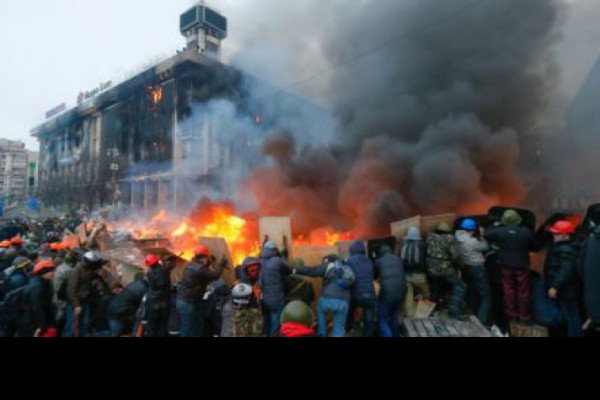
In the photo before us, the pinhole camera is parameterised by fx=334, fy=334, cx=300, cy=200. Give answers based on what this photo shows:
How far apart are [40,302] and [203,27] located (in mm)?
40386

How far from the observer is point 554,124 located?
13.2 metres

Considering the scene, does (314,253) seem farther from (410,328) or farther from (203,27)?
(203,27)

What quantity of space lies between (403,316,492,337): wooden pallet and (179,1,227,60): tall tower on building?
38757mm

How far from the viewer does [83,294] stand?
18.8 feet

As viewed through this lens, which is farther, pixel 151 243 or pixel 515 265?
pixel 151 243

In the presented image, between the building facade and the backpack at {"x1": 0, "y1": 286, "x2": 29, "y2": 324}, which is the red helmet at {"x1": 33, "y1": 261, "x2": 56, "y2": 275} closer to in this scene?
the backpack at {"x1": 0, "y1": 286, "x2": 29, "y2": 324}

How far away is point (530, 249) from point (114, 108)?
131ft

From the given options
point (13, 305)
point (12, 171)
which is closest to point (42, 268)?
point (13, 305)

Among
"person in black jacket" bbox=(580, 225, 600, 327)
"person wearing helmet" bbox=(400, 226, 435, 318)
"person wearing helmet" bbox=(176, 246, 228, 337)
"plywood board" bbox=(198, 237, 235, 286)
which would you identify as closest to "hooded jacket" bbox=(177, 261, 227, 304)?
"person wearing helmet" bbox=(176, 246, 228, 337)

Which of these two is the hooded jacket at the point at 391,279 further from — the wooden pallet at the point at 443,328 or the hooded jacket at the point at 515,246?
the hooded jacket at the point at 515,246

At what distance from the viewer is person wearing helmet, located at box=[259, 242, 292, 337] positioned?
17.6 ft

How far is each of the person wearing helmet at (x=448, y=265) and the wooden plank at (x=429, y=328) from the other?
1.46ft

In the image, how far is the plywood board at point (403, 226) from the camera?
6.59m
